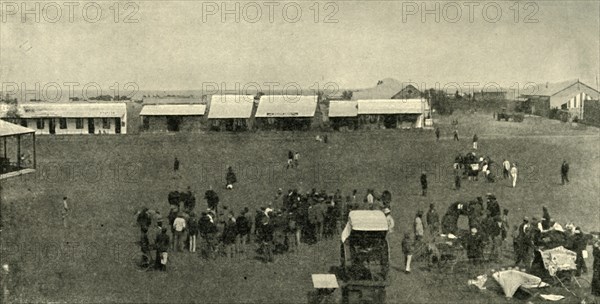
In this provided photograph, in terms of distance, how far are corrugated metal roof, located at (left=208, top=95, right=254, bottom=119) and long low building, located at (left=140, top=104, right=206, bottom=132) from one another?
1019mm

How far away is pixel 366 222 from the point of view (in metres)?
12.6

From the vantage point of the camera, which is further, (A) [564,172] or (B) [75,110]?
(B) [75,110]

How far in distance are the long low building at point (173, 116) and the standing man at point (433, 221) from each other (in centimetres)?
1016

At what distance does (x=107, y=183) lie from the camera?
16.7 m

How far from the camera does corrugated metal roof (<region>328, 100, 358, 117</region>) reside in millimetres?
25656

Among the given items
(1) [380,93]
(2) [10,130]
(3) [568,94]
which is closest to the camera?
(2) [10,130]

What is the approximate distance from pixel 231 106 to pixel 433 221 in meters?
9.03

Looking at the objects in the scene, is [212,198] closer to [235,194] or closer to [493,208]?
[235,194]

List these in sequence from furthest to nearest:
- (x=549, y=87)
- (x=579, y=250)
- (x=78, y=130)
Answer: (x=78, y=130), (x=549, y=87), (x=579, y=250)

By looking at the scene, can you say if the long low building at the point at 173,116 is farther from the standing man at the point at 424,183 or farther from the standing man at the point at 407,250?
the standing man at the point at 407,250

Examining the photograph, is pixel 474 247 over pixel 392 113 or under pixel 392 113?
under

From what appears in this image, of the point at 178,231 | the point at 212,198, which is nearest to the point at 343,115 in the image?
the point at 212,198

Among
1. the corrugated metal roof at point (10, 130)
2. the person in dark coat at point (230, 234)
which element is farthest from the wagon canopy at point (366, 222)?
the corrugated metal roof at point (10, 130)

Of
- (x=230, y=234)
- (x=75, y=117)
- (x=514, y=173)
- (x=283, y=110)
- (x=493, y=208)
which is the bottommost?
(x=230, y=234)
